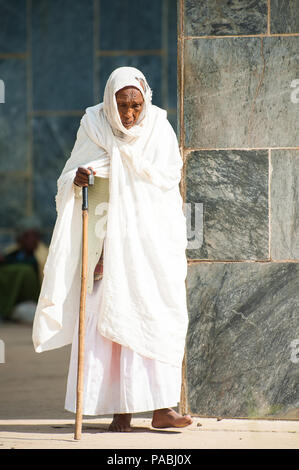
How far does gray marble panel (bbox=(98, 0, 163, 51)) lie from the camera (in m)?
13.5

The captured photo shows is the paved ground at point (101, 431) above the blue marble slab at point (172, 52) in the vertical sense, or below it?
below

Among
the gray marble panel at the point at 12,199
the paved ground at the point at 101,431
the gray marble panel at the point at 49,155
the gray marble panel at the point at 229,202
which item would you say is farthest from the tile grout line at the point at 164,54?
the gray marble panel at the point at 229,202

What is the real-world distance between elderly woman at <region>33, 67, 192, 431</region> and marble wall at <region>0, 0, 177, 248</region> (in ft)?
25.5

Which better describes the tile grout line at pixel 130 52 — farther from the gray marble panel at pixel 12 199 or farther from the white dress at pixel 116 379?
the white dress at pixel 116 379

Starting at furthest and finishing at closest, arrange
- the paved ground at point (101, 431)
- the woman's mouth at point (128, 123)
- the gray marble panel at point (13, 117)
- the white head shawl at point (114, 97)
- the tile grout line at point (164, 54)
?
the gray marble panel at point (13, 117) → the tile grout line at point (164, 54) → the woman's mouth at point (128, 123) → the white head shawl at point (114, 97) → the paved ground at point (101, 431)

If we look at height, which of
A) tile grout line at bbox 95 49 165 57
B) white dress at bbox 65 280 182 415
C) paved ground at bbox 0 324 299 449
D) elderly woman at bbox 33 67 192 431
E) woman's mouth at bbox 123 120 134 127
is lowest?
paved ground at bbox 0 324 299 449

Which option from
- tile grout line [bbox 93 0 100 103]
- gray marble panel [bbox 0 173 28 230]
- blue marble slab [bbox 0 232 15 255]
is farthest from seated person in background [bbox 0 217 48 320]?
tile grout line [bbox 93 0 100 103]

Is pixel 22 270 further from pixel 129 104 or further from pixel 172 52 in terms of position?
pixel 129 104

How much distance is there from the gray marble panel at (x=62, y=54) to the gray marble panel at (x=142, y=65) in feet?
0.56

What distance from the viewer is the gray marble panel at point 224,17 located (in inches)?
240

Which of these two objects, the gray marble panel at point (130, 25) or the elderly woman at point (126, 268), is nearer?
the elderly woman at point (126, 268)

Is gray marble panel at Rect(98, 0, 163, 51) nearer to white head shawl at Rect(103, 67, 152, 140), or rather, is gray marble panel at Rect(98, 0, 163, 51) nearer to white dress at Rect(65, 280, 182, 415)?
white head shawl at Rect(103, 67, 152, 140)

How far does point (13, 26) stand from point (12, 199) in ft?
7.94

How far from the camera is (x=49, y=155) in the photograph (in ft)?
45.0
